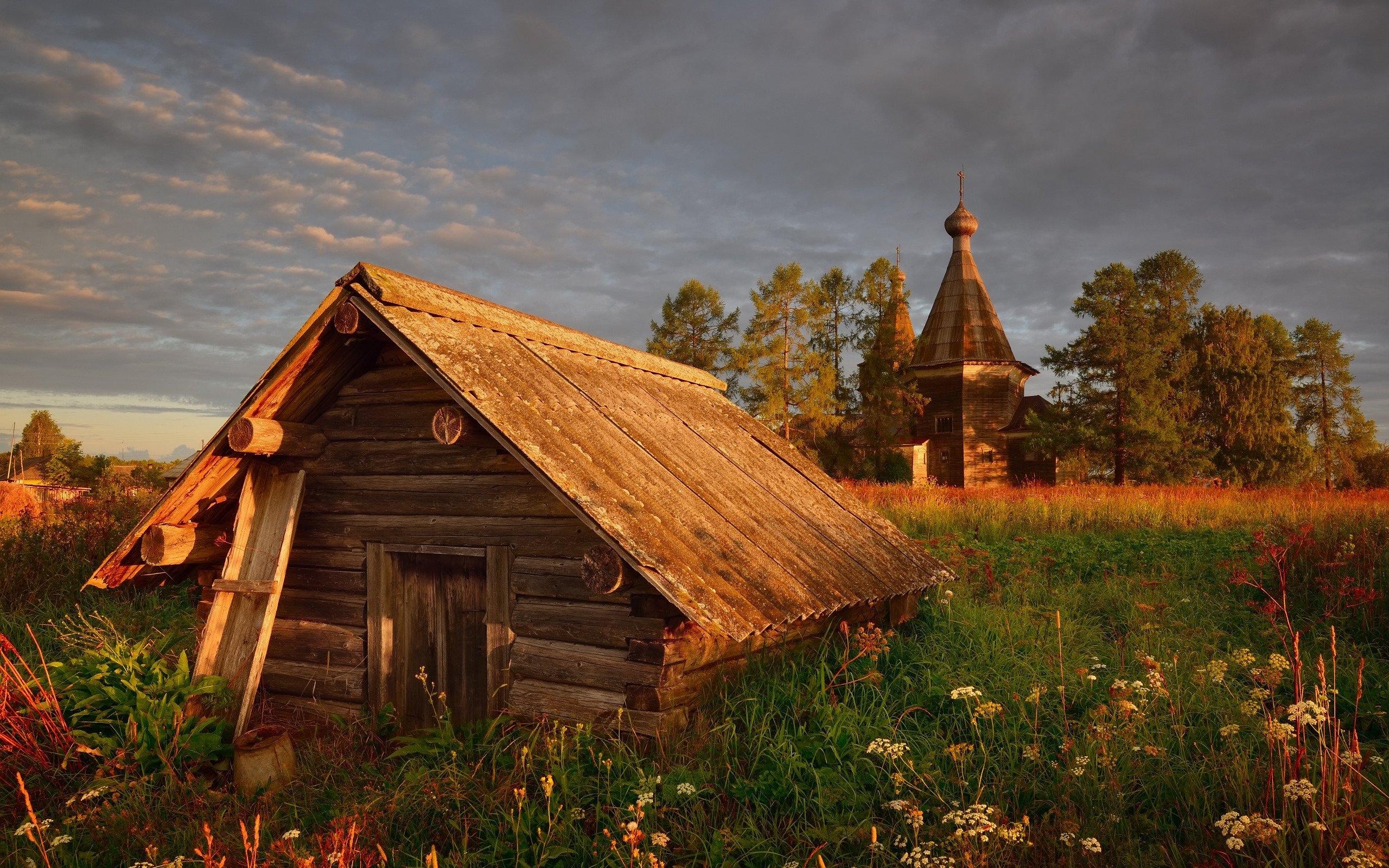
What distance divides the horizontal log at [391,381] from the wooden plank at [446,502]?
33.4 inches

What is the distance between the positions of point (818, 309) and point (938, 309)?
752cm

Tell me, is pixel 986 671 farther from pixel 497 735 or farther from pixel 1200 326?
pixel 1200 326

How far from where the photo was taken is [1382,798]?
390 cm

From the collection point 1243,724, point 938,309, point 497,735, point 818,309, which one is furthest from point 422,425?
point 938,309

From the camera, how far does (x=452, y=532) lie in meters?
5.98

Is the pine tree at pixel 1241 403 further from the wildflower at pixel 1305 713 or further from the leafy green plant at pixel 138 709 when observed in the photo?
the leafy green plant at pixel 138 709

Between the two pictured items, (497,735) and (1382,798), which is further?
(497,735)

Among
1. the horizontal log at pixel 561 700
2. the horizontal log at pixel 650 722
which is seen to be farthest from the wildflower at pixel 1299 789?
the horizontal log at pixel 561 700

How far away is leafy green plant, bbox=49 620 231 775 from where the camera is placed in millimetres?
5348

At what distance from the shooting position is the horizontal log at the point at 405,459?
5.79 m

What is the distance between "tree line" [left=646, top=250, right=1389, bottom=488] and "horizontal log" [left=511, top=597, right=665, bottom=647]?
1139 inches

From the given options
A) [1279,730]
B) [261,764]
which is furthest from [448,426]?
[1279,730]

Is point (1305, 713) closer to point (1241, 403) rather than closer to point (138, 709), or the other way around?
point (138, 709)

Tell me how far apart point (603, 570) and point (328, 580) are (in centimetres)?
323
